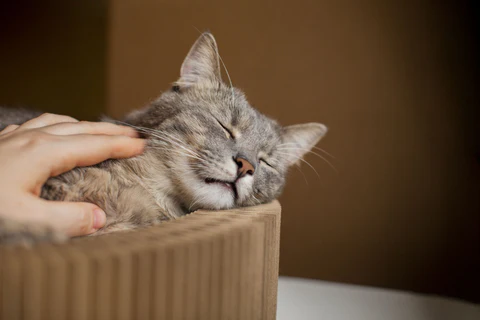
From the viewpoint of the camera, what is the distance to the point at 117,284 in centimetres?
60

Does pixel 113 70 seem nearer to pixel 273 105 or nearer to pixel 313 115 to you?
pixel 273 105

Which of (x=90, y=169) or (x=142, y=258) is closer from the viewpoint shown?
(x=142, y=258)

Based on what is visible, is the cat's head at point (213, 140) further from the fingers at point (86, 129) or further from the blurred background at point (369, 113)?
the blurred background at point (369, 113)

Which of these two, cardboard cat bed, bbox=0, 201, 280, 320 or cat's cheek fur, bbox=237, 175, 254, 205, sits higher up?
cardboard cat bed, bbox=0, 201, 280, 320

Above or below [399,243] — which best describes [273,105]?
above

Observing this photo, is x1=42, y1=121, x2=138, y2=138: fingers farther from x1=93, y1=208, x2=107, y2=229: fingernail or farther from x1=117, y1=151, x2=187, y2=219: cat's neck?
x1=93, y1=208, x2=107, y2=229: fingernail

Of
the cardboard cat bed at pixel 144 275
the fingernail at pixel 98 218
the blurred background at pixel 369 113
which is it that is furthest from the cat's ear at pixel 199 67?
the blurred background at pixel 369 113

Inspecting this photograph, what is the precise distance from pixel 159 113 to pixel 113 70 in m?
1.65

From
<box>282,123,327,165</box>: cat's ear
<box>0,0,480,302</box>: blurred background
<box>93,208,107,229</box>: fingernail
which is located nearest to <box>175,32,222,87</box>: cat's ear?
<box>282,123,327,165</box>: cat's ear

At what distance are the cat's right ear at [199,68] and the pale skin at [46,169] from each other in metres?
0.50

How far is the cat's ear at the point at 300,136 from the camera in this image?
157 centimetres

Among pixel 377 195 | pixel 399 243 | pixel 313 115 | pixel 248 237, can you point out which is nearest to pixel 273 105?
pixel 313 115

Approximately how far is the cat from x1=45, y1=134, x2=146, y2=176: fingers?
0.05m

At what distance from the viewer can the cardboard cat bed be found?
57 cm
